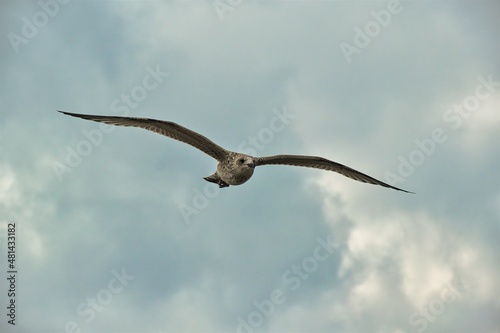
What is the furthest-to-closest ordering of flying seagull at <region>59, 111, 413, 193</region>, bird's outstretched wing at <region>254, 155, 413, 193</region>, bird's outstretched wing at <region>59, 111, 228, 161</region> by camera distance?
bird's outstretched wing at <region>254, 155, 413, 193</region> → flying seagull at <region>59, 111, 413, 193</region> → bird's outstretched wing at <region>59, 111, 228, 161</region>

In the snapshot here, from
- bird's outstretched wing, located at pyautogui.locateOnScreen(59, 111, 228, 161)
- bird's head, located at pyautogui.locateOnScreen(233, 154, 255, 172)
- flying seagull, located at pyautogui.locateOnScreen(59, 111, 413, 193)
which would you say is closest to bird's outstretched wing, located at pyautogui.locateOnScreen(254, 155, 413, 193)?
flying seagull, located at pyautogui.locateOnScreen(59, 111, 413, 193)

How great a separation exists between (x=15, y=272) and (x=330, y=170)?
1555cm

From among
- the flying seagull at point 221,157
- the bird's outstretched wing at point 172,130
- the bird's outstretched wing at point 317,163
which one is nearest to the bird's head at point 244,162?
the flying seagull at point 221,157

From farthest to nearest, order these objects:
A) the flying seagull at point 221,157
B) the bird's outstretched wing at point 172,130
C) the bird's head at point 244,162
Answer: the bird's head at point 244,162
the flying seagull at point 221,157
the bird's outstretched wing at point 172,130

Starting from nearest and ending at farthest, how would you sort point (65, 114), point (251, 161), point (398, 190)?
point (65, 114) < point (251, 161) < point (398, 190)

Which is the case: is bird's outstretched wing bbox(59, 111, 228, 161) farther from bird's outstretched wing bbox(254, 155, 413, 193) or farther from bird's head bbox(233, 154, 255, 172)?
bird's outstretched wing bbox(254, 155, 413, 193)

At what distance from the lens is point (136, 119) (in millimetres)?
28812

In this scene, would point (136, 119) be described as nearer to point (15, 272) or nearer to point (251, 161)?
point (251, 161)

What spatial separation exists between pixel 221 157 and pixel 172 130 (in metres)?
2.57

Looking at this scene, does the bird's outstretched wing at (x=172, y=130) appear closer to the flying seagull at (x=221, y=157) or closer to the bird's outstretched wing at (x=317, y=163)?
the flying seagull at (x=221, y=157)

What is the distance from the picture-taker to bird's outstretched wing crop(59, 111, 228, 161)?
28.7 m

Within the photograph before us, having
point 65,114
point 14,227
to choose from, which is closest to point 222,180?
point 65,114

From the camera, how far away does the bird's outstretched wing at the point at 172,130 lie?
28.7 m

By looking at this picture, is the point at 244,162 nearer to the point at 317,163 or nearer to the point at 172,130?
the point at 172,130
